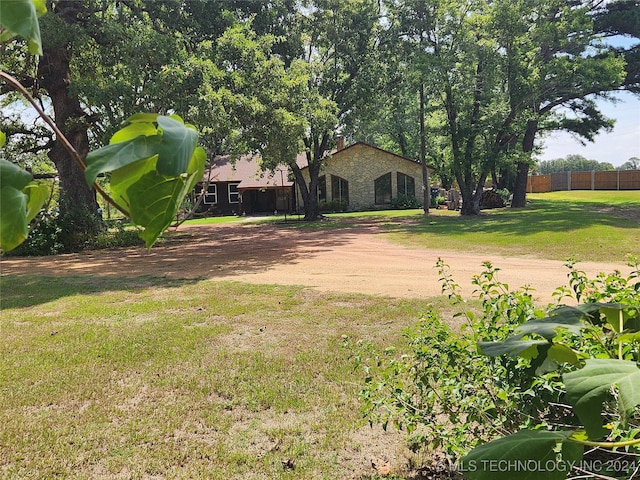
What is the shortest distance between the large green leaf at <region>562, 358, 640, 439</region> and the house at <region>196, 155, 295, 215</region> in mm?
36764

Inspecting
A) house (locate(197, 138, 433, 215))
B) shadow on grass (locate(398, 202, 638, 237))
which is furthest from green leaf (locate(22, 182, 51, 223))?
house (locate(197, 138, 433, 215))

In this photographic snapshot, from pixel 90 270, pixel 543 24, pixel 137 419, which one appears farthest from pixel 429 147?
pixel 137 419

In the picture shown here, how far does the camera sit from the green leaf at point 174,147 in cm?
45

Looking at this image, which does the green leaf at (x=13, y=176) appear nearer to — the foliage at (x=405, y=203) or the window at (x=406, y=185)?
the foliage at (x=405, y=203)

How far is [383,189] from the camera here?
36.8 metres

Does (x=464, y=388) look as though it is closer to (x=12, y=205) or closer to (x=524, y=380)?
(x=524, y=380)

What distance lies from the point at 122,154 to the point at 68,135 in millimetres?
16701

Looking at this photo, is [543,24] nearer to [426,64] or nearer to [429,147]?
[426,64]

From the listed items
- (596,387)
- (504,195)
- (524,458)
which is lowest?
(524,458)

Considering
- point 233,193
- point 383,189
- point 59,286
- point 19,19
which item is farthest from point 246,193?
point 19,19

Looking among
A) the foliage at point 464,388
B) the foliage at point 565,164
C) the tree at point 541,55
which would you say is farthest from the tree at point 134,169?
the foliage at point 565,164

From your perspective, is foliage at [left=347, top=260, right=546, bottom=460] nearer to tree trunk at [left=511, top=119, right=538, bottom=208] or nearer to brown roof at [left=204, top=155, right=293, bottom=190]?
tree trunk at [left=511, top=119, right=538, bottom=208]

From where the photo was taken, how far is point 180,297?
8250 mm

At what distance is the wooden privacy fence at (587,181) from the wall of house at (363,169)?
2062 centimetres
